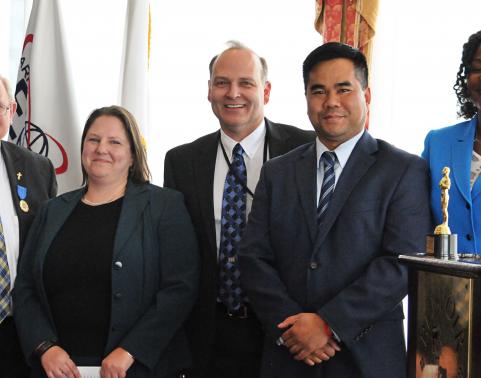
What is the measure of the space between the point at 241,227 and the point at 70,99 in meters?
1.64

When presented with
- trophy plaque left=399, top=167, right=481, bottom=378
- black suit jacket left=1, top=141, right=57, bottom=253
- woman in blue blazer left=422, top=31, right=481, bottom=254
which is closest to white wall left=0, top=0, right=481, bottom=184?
black suit jacket left=1, top=141, right=57, bottom=253

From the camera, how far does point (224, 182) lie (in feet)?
8.89

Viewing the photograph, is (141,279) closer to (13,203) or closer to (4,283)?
(4,283)

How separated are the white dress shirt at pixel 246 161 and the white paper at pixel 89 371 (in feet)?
2.20

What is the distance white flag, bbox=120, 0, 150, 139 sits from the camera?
12.6 feet

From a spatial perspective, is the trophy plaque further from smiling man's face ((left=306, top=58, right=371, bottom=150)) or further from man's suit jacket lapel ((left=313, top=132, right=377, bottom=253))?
smiling man's face ((left=306, top=58, right=371, bottom=150))

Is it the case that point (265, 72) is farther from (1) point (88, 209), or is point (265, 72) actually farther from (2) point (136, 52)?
(2) point (136, 52)

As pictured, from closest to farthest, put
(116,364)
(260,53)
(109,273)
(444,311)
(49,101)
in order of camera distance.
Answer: (444,311) → (116,364) → (109,273) → (49,101) → (260,53)

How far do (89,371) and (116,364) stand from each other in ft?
0.35

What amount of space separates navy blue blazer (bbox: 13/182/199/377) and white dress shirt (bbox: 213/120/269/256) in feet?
0.48

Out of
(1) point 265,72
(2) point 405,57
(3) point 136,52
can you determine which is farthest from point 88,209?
(2) point 405,57

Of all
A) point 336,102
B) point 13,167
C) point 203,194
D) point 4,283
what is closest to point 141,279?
point 203,194

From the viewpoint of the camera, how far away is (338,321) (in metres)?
2.02

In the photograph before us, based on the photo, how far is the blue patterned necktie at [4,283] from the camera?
8.43 feet
